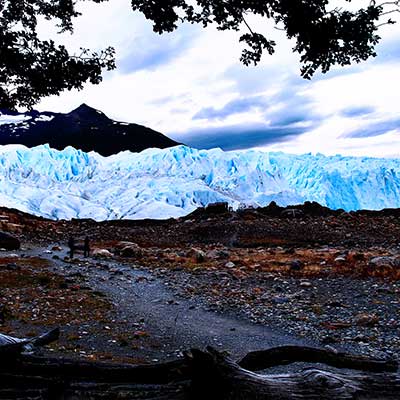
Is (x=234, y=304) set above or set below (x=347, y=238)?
below

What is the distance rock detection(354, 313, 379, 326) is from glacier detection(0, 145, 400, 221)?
113 meters

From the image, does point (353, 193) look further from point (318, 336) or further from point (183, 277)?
point (318, 336)

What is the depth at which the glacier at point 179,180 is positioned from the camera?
13300 centimetres

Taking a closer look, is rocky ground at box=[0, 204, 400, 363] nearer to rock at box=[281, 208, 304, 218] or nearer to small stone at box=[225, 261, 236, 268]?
small stone at box=[225, 261, 236, 268]

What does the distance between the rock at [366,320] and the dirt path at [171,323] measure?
6.89ft

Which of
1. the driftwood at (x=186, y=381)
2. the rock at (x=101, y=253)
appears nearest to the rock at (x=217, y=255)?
the rock at (x=101, y=253)

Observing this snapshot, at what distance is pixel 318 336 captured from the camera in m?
11.2

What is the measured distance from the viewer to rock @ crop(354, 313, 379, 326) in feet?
39.6

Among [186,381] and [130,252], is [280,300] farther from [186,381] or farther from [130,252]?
[130,252]

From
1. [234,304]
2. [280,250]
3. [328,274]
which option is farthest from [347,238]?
[234,304]

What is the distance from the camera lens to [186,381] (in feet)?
11.7

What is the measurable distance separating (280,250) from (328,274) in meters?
11.2

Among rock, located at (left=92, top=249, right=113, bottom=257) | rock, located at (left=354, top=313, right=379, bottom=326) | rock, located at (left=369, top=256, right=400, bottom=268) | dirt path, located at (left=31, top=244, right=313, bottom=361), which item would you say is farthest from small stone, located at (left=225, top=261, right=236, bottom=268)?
rock, located at (left=354, top=313, right=379, bottom=326)

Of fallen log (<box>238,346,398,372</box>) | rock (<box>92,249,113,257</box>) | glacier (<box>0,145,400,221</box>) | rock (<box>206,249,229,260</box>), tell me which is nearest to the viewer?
fallen log (<box>238,346,398,372</box>)
